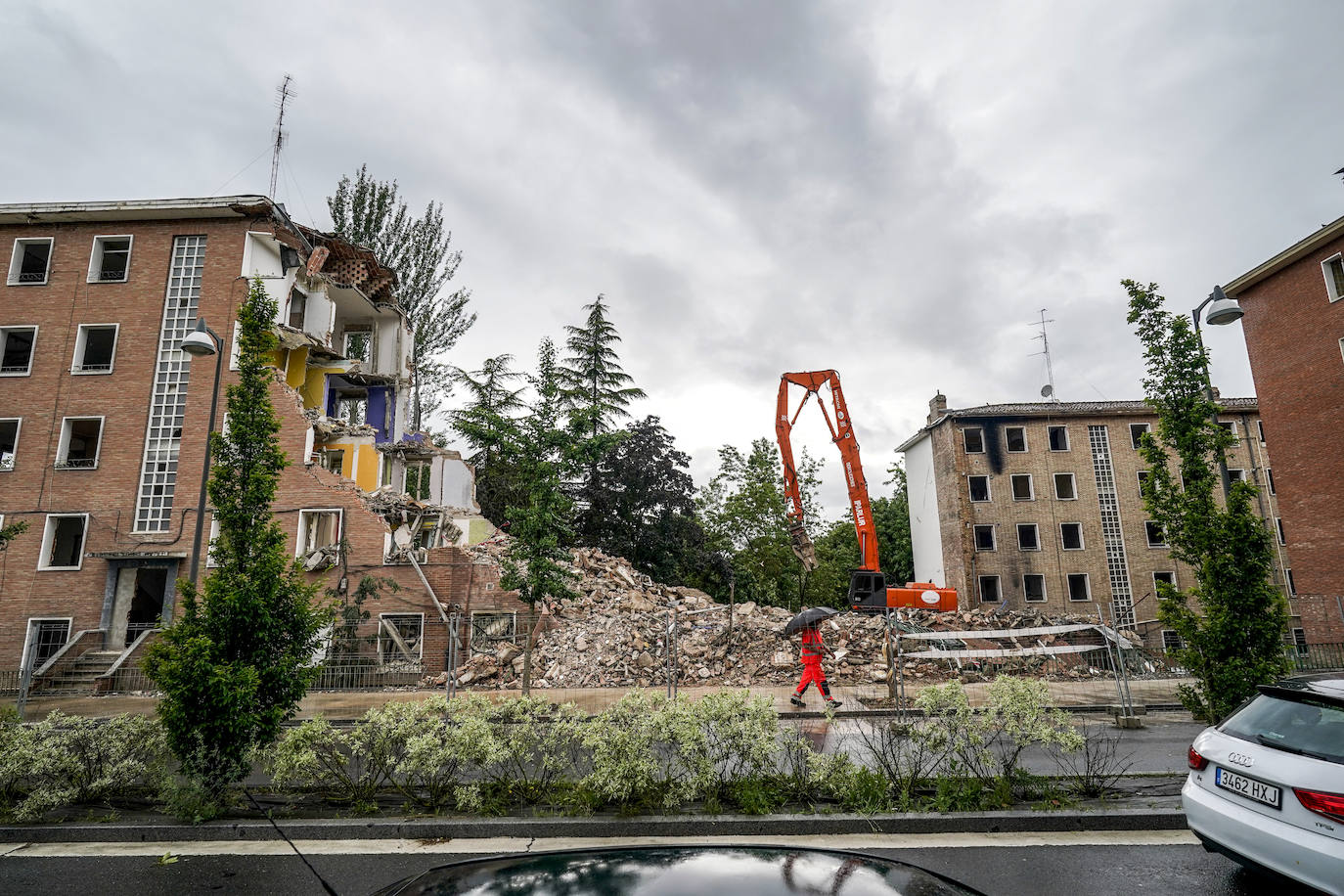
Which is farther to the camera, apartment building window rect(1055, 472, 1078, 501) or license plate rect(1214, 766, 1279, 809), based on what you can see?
apartment building window rect(1055, 472, 1078, 501)

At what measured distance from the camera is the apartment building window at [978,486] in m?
34.3

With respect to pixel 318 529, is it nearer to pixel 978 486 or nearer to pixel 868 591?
pixel 868 591

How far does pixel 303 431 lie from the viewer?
22.2 meters

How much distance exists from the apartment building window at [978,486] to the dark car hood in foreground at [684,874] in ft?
115

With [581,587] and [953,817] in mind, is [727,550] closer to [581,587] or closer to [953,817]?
A: [581,587]

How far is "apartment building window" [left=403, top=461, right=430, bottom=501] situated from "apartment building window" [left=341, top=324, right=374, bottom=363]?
4.69 m

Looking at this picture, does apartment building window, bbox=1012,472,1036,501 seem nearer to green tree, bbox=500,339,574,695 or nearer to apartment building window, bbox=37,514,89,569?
green tree, bbox=500,339,574,695

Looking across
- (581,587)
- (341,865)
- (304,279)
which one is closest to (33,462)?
(304,279)

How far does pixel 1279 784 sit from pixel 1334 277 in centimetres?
2537

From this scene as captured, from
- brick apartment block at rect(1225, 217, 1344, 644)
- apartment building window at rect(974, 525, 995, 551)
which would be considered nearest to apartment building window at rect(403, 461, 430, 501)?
apartment building window at rect(974, 525, 995, 551)

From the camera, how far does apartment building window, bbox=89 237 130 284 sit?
2314cm

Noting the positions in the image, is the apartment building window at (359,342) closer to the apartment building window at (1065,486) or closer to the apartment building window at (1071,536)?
the apartment building window at (1065,486)

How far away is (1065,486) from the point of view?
1348 inches

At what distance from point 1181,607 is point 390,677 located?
16216 millimetres
